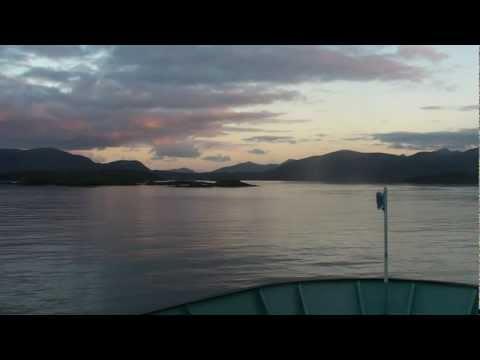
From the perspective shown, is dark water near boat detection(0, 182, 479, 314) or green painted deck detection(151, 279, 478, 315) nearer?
green painted deck detection(151, 279, 478, 315)

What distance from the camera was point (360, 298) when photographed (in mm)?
4941

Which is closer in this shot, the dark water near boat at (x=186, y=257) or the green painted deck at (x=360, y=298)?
the green painted deck at (x=360, y=298)

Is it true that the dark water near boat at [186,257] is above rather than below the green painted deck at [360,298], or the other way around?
below

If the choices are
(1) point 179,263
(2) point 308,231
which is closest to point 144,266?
(1) point 179,263

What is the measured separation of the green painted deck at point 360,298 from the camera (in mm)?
4746

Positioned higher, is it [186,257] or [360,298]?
[360,298]

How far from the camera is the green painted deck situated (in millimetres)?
4746

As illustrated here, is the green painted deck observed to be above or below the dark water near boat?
above

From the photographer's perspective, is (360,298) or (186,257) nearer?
(360,298)
